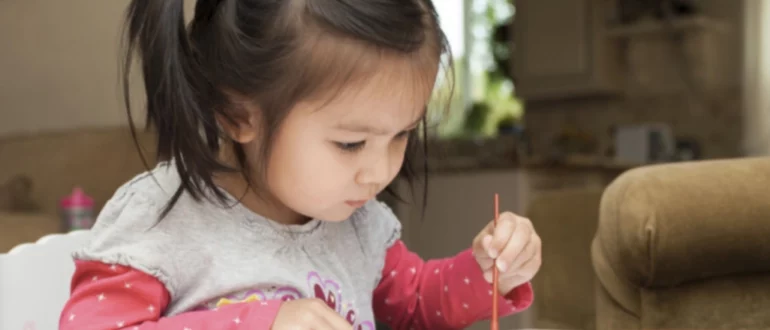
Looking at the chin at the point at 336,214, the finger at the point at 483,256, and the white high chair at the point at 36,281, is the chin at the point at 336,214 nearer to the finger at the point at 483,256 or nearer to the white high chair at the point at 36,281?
the finger at the point at 483,256

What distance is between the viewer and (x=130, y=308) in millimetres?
610

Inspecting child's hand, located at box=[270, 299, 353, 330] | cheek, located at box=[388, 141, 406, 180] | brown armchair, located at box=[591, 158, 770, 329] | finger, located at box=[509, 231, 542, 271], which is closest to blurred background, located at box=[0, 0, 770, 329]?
brown armchair, located at box=[591, 158, 770, 329]

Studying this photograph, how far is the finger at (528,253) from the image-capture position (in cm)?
72

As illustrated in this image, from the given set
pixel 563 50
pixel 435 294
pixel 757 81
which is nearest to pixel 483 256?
pixel 435 294

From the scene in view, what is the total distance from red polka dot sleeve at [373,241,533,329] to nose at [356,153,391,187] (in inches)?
7.4

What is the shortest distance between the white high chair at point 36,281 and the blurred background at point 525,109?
1.28m

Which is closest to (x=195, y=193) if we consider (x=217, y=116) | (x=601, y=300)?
(x=217, y=116)

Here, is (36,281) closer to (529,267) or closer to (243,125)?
(243,125)

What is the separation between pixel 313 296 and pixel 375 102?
204 mm

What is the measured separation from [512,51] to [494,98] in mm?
291

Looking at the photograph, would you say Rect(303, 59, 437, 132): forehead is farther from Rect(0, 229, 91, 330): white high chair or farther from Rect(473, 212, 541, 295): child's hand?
Rect(0, 229, 91, 330): white high chair

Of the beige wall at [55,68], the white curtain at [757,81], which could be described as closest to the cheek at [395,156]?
the beige wall at [55,68]

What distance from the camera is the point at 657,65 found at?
160 inches

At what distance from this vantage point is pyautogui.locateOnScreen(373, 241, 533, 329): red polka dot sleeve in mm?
795
